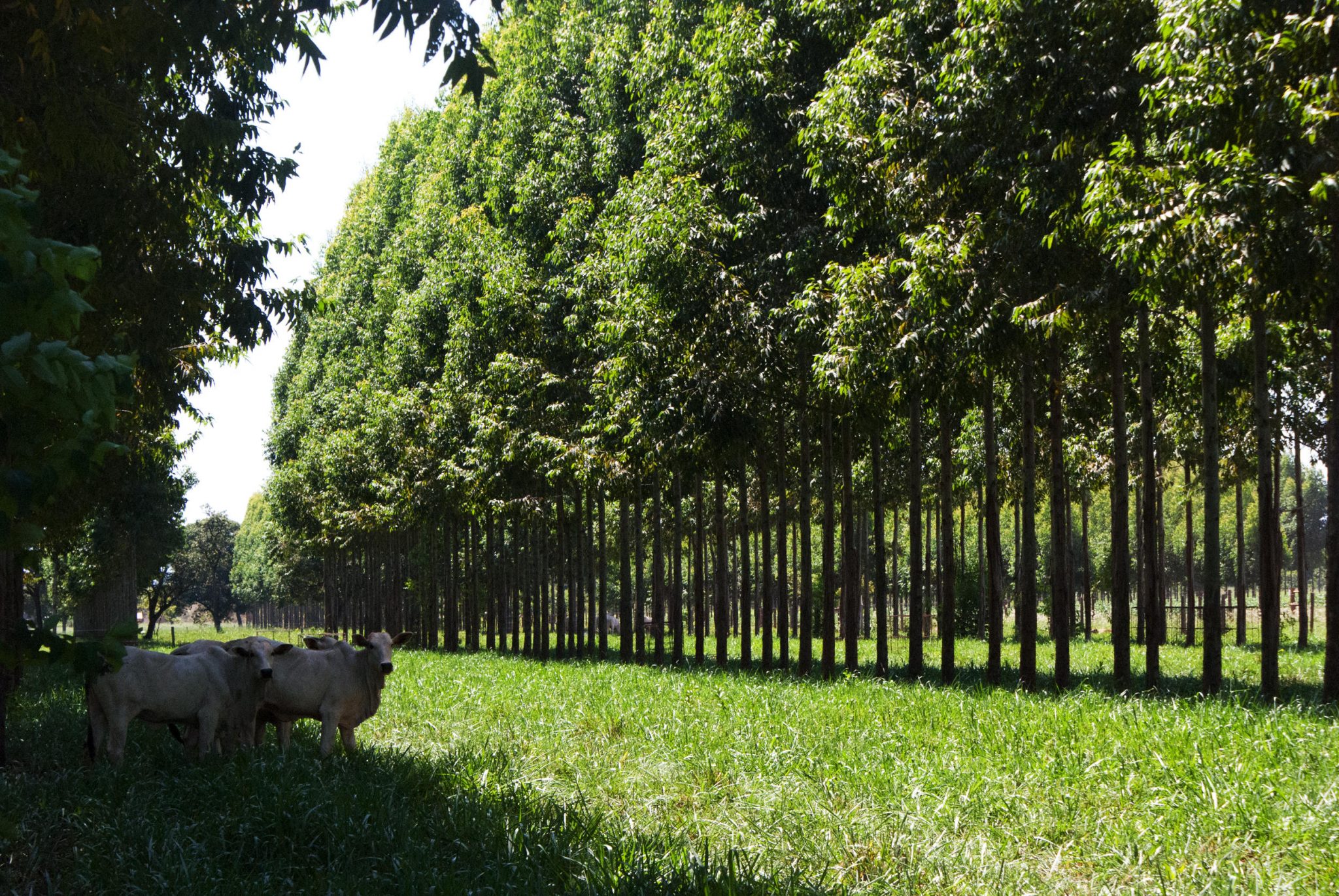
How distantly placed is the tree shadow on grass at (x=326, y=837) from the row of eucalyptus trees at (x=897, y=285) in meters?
7.39

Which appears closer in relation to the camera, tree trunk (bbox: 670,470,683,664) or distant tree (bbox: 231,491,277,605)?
tree trunk (bbox: 670,470,683,664)

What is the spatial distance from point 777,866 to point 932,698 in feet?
24.5

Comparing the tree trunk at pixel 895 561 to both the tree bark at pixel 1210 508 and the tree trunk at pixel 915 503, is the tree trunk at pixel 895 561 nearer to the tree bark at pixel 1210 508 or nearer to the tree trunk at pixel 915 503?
the tree trunk at pixel 915 503

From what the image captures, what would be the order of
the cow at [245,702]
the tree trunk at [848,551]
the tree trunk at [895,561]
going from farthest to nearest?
the tree trunk at [895,561]
the tree trunk at [848,551]
the cow at [245,702]

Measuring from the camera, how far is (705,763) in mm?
10562

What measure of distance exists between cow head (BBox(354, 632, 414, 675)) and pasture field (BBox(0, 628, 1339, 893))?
0.93 meters

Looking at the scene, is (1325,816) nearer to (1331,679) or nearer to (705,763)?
(705,763)

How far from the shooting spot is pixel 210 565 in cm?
11656

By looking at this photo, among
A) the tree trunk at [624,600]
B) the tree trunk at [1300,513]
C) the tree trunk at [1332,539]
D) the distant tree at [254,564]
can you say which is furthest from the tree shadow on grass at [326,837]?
the distant tree at [254,564]

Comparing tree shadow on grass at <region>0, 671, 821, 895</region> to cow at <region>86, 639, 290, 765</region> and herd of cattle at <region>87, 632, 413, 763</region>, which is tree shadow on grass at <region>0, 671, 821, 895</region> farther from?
herd of cattle at <region>87, 632, 413, 763</region>

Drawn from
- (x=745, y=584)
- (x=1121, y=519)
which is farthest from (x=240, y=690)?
(x=745, y=584)

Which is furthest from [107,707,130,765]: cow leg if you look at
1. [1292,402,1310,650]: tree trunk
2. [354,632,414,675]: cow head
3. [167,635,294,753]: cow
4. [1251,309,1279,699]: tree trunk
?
[1292,402,1310,650]: tree trunk

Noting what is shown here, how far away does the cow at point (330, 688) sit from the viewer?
37.2 feet

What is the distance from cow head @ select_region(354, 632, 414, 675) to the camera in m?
11.5
